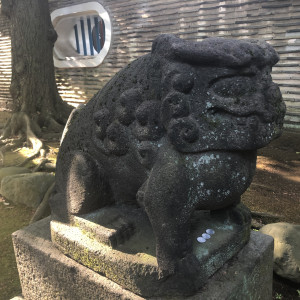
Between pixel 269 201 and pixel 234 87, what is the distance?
2.80 metres

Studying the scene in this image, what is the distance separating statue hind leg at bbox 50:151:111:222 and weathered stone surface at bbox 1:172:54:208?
7.57 ft

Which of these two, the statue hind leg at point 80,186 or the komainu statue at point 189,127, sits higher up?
the komainu statue at point 189,127

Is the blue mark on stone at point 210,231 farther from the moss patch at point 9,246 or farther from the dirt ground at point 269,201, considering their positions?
the moss patch at point 9,246

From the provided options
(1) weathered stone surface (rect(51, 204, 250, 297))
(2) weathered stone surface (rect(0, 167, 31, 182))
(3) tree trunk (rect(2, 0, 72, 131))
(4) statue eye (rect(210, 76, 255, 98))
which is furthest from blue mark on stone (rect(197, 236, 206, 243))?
(3) tree trunk (rect(2, 0, 72, 131))

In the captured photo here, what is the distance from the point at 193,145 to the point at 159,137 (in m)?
0.17

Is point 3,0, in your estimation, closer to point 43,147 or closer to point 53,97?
point 53,97

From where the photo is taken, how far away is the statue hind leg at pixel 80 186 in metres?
1.58

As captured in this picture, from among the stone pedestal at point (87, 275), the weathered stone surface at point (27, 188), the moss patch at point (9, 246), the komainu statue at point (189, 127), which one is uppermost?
the komainu statue at point (189, 127)

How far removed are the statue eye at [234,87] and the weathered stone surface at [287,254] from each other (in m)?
1.71

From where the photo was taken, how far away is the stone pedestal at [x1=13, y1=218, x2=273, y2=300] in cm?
144

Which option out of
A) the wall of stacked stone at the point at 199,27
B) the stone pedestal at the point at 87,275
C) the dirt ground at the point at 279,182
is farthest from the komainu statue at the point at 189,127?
the wall of stacked stone at the point at 199,27

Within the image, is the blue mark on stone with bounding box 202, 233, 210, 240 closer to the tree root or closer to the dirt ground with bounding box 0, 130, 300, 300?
the dirt ground with bounding box 0, 130, 300, 300

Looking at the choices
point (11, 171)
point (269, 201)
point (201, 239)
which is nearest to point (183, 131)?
point (201, 239)

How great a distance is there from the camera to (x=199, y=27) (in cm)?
611
